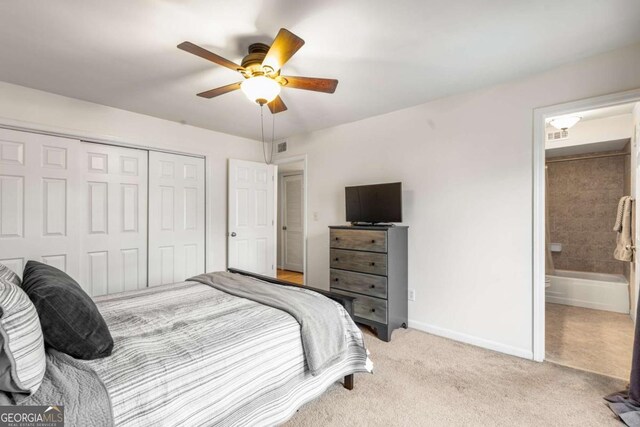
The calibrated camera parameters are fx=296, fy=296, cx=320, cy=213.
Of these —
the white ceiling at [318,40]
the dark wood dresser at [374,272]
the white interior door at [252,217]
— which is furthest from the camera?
the white interior door at [252,217]

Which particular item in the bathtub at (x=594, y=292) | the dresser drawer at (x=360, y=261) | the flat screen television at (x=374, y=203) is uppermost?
the flat screen television at (x=374, y=203)

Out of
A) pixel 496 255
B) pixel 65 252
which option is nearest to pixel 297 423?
pixel 496 255

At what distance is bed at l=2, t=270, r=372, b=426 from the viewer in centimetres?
104

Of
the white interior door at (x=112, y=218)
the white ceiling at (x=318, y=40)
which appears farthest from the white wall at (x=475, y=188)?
the white interior door at (x=112, y=218)

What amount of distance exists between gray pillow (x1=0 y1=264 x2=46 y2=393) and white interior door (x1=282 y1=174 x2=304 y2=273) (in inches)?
197

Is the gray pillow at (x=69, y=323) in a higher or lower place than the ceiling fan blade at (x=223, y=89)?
lower

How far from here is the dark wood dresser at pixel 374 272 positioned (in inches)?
113

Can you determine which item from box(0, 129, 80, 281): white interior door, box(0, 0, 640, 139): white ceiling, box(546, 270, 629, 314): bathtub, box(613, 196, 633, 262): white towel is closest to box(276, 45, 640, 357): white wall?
box(0, 0, 640, 139): white ceiling

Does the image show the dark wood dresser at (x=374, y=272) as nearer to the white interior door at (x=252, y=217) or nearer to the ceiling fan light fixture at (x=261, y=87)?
the white interior door at (x=252, y=217)

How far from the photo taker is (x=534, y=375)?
2225mm

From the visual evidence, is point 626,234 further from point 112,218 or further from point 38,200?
point 38,200

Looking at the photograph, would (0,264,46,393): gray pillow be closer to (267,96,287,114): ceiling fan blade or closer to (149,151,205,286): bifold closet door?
(267,96,287,114): ceiling fan blade

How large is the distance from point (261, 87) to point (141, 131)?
7.13 ft

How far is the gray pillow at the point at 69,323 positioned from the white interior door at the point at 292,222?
478 centimetres
